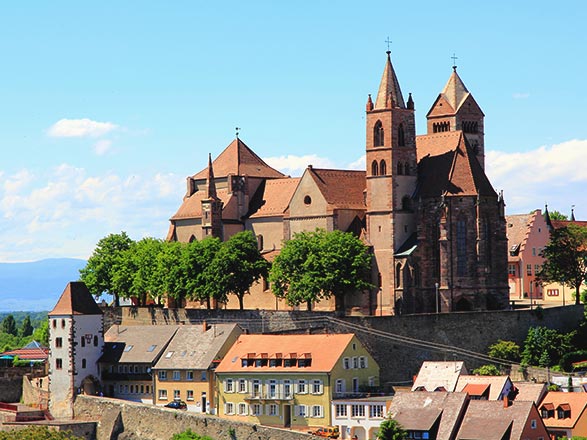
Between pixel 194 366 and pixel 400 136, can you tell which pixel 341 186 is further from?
pixel 194 366

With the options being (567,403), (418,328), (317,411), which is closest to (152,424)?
(317,411)

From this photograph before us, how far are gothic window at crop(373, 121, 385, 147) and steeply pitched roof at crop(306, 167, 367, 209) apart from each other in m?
7.19

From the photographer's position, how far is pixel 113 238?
162875mm

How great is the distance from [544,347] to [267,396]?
26806 mm

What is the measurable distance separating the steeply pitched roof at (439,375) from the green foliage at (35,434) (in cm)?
2707

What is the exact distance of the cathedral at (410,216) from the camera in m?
137

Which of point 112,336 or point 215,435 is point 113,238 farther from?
point 215,435

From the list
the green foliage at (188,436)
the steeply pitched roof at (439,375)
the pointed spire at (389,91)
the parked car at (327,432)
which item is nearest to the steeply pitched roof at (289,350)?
the parked car at (327,432)

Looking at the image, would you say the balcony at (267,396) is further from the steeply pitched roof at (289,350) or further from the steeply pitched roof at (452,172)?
the steeply pitched roof at (452,172)

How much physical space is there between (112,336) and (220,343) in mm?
14923

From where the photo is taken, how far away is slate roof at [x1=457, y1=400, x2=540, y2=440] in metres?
97.6

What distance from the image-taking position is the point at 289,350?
11388 centimetres

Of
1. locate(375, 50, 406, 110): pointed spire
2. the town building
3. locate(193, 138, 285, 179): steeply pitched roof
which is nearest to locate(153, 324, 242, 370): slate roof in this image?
the town building

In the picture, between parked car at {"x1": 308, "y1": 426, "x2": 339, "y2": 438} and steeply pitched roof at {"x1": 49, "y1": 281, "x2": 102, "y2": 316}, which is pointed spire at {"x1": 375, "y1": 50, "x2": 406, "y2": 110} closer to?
steeply pitched roof at {"x1": 49, "y1": 281, "x2": 102, "y2": 316}
